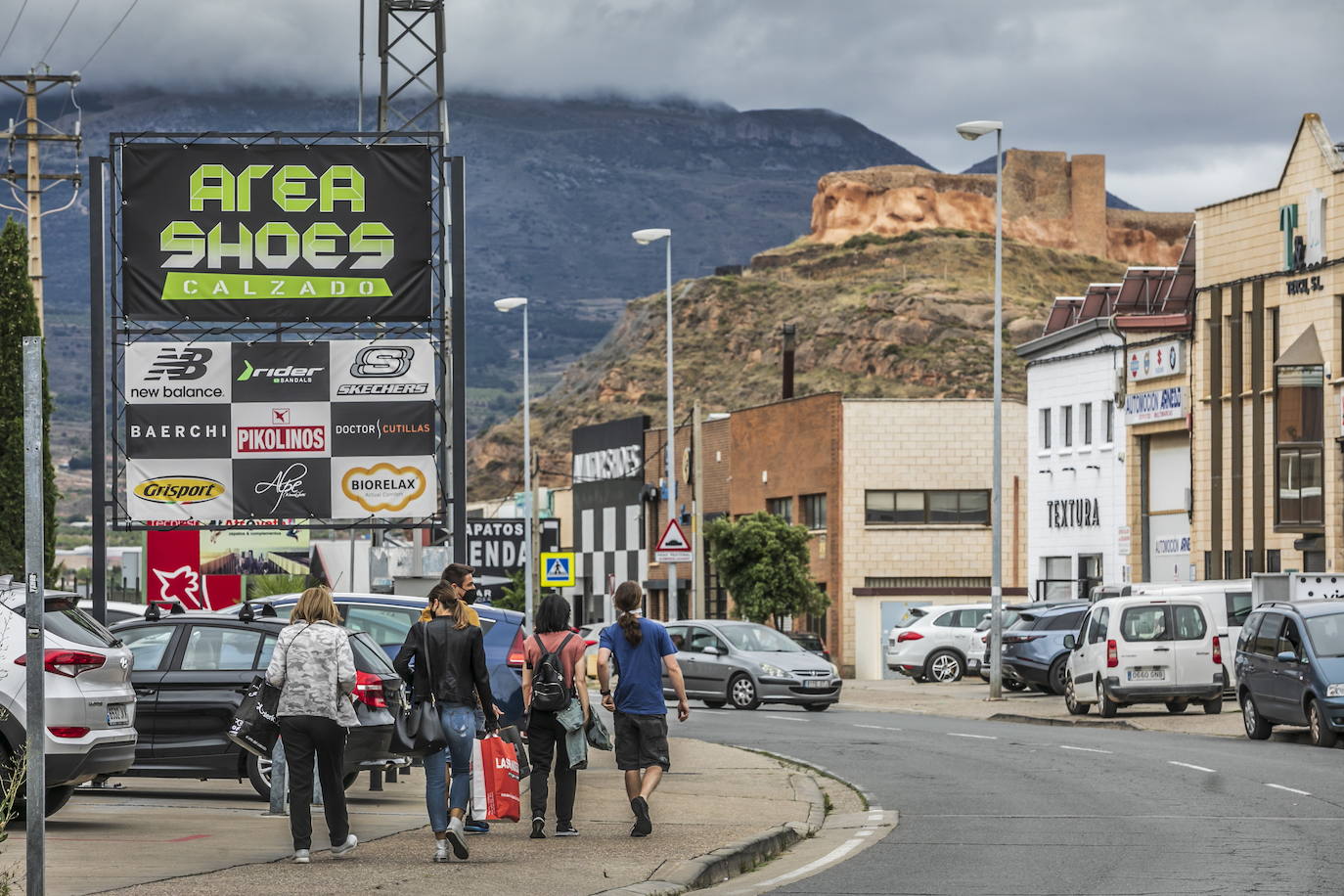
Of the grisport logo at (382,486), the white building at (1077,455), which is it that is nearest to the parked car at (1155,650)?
the grisport logo at (382,486)

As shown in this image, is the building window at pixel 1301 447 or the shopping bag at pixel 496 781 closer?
the shopping bag at pixel 496 781

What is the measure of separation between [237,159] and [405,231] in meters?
1.93

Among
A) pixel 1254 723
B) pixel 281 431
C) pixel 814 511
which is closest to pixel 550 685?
pixel 281 431

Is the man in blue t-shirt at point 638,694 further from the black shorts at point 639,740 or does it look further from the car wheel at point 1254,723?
the car wheel at point 1254,723

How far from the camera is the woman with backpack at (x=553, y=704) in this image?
48.4 ft

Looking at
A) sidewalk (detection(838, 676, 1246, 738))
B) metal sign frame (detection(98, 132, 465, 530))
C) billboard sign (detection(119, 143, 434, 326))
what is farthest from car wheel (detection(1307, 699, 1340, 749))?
billboard sign (detection(119, 143, 434, 326))

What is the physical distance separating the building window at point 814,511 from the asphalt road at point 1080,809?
3185 cm

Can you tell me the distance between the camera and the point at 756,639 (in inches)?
1415

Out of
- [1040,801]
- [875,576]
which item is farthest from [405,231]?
[875,576]

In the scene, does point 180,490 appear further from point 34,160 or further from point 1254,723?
point 34,160

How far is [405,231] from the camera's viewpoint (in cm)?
2172

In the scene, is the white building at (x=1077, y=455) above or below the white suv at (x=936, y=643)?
above

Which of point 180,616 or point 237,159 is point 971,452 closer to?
point 237,159

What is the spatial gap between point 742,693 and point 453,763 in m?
21.7
